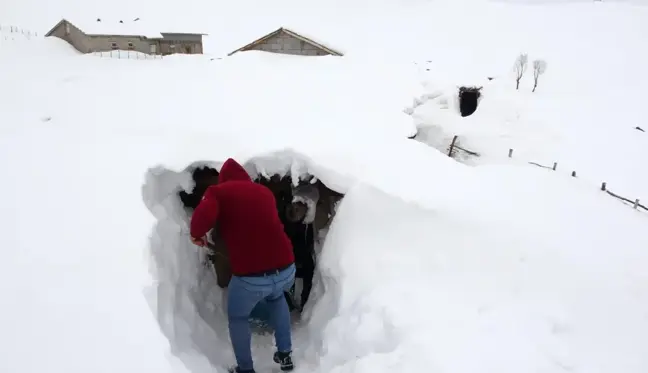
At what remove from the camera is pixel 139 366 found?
8.82 ft

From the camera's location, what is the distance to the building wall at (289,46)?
12.5 metres

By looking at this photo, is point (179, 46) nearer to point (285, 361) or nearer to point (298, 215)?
point (298, 215)

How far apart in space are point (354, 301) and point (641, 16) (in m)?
46.1

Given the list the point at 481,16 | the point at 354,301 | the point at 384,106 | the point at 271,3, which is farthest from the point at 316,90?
the point at 271,3

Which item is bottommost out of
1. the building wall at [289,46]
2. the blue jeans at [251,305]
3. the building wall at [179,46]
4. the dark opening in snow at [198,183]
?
the blue jeans at [251,305]

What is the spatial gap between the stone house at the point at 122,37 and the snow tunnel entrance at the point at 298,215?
14.5 m

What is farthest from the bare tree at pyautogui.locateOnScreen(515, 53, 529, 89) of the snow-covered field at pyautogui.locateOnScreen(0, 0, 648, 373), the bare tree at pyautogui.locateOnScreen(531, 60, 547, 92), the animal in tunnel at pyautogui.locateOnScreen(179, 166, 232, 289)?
the animal in tunnel at pyautogui.locateOnScreen(179, 166, 232, 289)

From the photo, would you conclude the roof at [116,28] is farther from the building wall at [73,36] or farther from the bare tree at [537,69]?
the bare tree at [537,69]

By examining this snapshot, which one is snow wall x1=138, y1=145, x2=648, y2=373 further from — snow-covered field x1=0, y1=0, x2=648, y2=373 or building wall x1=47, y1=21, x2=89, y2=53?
building wall x1=47, y1=21, x2=89, y2=53

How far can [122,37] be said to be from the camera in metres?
17.8

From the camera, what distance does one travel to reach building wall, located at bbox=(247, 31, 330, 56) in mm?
12469

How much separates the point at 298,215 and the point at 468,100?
44.6 feet

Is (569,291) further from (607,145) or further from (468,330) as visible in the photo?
(607,145)

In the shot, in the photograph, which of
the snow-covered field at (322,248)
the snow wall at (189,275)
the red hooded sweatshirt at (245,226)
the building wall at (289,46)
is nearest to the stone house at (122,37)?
the building wall at (289,46)
